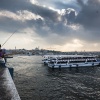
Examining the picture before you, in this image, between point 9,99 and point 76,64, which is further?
point 76,64

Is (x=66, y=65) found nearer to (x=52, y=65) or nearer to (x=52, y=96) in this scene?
(x=52, y=65)

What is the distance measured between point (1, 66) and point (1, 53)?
8.55ft

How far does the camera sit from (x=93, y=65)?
120 metres

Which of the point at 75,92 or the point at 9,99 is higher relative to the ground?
the point at 9,99

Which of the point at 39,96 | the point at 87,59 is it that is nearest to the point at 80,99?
the point at 39,96

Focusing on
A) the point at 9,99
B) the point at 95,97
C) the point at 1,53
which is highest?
the point at 1,53

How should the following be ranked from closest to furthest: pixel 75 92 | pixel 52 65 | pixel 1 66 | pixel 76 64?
pixel 1 66 → pixel 75 92 → pixel 52 65 → pixel 76 64

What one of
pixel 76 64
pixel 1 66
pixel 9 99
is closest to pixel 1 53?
pixel 1 66

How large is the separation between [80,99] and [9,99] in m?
29.1

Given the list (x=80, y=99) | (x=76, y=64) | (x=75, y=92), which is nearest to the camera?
(x=80, y=99)

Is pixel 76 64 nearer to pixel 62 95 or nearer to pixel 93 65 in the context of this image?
pixel 93 65

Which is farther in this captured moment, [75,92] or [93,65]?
[93,65]

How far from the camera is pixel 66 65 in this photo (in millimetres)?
110375

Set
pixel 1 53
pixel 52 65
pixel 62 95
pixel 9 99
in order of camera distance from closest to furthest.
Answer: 1. pixel 9 99
2. pixel 1 53
3. pixel 62 95
4. pixel 52 65
